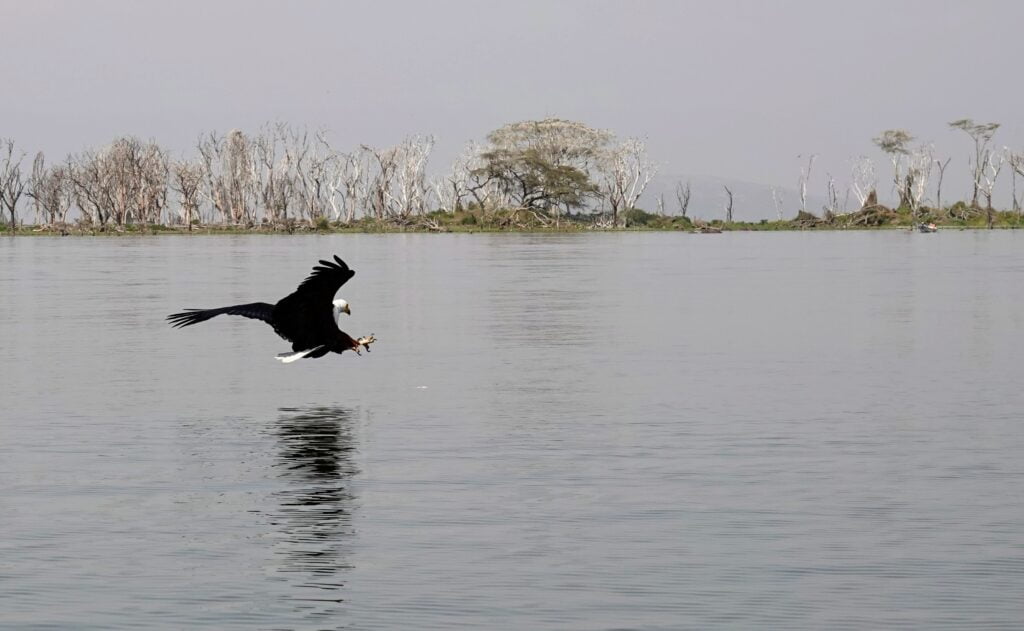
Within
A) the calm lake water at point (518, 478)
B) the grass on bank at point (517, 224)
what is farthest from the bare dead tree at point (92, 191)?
the calm lake water at point (518, 478)

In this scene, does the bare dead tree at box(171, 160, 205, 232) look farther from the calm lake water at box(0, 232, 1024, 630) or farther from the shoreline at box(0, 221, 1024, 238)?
the calm lake water at box(0, 232, 1024, 630)

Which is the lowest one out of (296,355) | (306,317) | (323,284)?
(296,355)

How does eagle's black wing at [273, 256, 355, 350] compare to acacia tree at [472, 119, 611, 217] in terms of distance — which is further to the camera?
acacia tree at [472, 119, 611, 217]

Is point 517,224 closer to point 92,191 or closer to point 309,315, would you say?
point 92,191

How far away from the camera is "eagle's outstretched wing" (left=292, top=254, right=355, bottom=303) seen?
623 inches

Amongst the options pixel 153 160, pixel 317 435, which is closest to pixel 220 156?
pixel 153 160

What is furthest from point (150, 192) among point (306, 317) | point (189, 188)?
point (306, 317)

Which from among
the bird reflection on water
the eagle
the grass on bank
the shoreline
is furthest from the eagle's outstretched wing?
the grass on bank

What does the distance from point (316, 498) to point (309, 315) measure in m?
5.06

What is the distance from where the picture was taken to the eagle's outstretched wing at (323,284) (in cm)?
1581

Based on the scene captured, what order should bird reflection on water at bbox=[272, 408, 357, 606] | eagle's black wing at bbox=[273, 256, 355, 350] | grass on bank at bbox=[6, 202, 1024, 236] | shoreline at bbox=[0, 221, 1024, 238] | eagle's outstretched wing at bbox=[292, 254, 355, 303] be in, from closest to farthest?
1. bird reflection on water at bbox=[272, 408, 357, 606]
2. eagle's outstretched wing at bbox=[292, 254, 355, 303]
3. eagle's black wing at bbox=[273, 256, 355, 350]
4. shoreline at bbox=[0, 221, 1024, 238]
5. grass on bank at bbox=[6, 202, 1024, 236]

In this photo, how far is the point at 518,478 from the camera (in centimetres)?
1302

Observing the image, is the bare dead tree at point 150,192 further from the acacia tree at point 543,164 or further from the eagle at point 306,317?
the eagle at point 306,317

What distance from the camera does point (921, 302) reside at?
3734 cm
